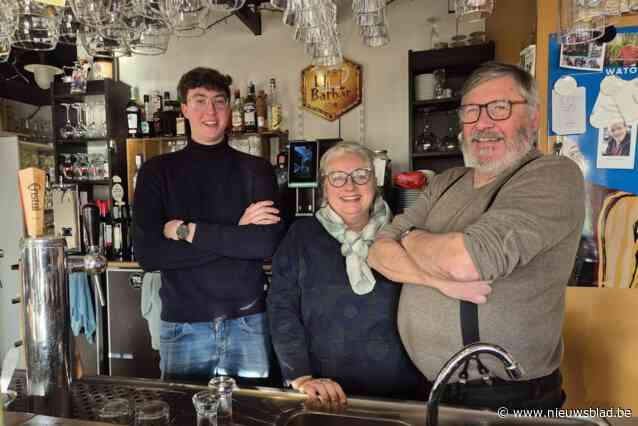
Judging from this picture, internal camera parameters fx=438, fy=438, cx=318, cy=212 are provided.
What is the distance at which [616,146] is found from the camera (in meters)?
1.84

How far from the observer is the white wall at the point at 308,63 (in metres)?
3.72

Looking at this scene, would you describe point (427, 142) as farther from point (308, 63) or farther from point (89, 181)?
point (89, 181)

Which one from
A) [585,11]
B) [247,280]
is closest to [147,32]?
[247,280]

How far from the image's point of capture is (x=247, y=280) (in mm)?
1709

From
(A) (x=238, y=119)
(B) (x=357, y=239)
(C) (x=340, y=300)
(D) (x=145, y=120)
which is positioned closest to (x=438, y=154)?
(A) (x=238, y=119)

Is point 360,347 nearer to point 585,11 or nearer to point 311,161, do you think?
point 585,11

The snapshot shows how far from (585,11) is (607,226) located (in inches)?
37.2

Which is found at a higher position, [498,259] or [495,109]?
[495,109]

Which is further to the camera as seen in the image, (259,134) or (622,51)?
(259,134)

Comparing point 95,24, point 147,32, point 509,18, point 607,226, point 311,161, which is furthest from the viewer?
point 311,161

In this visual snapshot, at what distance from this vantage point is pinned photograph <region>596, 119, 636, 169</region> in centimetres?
182

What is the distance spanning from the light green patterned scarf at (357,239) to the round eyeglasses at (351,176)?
106 millimetres

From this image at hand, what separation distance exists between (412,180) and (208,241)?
6.09 ft

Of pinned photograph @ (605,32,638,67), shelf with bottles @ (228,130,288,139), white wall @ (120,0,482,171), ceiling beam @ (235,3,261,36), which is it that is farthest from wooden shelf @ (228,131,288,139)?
pinned photograph @ (605,32,638,67)
